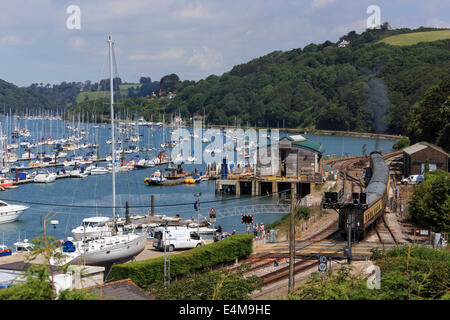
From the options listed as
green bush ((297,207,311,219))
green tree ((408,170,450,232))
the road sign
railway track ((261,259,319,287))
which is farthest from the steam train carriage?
the road sign

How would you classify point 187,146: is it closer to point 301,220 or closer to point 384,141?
point 384,141

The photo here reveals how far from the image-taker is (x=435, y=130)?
7325 cm

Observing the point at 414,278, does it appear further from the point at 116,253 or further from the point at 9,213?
the point at 9,213

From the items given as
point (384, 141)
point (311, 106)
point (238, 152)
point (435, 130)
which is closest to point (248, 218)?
point (435, 130)

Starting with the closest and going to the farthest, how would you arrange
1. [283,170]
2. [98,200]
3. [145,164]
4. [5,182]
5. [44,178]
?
[98,200] → [283,170] → [5,182] → [44,178] → [145,164]

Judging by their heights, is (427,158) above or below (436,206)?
above

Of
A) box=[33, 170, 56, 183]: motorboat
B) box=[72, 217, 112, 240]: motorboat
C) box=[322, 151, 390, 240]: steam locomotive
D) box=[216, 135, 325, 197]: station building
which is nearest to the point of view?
box=[322, 151, 390, 240]: steam locomotive

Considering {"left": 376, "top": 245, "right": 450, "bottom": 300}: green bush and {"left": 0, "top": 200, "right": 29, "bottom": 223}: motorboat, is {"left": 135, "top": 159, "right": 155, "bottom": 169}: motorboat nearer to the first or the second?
{"left": 0, "top": 200, "right": 29, "bottom": 223}: motorboat

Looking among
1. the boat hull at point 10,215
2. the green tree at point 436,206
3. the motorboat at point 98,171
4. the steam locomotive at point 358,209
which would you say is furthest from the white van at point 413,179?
the motorboat at point 98,171

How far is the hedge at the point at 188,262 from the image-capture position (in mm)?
22875

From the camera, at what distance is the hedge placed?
22.9 m

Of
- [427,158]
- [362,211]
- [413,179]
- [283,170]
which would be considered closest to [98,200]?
[283,170]

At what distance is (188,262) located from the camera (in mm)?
25281

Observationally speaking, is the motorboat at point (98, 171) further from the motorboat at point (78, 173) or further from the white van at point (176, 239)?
the white van at point (176, 239)
